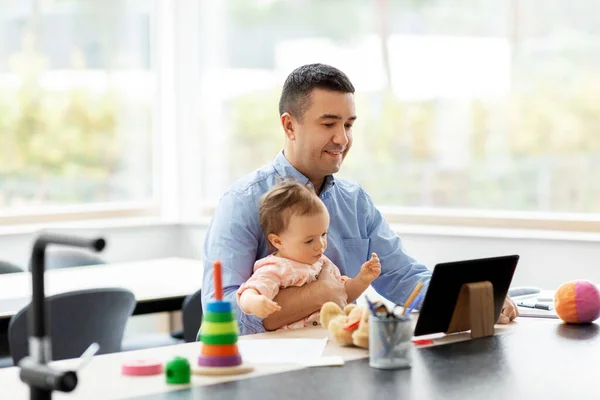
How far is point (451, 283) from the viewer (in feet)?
7.16

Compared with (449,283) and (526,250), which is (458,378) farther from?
(526,250)

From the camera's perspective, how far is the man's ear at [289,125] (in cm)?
271

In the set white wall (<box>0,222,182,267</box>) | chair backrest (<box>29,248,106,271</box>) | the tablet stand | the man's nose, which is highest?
the man's nose

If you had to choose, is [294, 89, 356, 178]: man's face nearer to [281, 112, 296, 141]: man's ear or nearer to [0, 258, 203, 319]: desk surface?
[281, 112, 296, 141]: man's ear

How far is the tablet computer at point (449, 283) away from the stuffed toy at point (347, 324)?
152 millimetres

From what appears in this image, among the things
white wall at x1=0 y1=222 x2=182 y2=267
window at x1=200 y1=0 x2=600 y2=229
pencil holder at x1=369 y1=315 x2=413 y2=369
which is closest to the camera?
pencil holder at x1=369 y1=315 x2=413 y2=369

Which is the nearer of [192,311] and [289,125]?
[289,125]

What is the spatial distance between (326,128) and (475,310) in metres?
0.68

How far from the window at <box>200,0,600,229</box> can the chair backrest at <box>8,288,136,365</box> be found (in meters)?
2.33

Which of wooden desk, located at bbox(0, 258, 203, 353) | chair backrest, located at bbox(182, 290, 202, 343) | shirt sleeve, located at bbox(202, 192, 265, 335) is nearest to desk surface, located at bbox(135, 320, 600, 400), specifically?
shirt sleeve, located at bbox(202, 192, 265, 335)

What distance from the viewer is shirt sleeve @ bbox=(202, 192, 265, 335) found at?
2.46 meters

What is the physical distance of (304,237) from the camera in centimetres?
243

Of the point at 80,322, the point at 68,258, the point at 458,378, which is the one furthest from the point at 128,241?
the point at 458,378

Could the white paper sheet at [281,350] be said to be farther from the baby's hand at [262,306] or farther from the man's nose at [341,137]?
the man's nose at [341,137]
